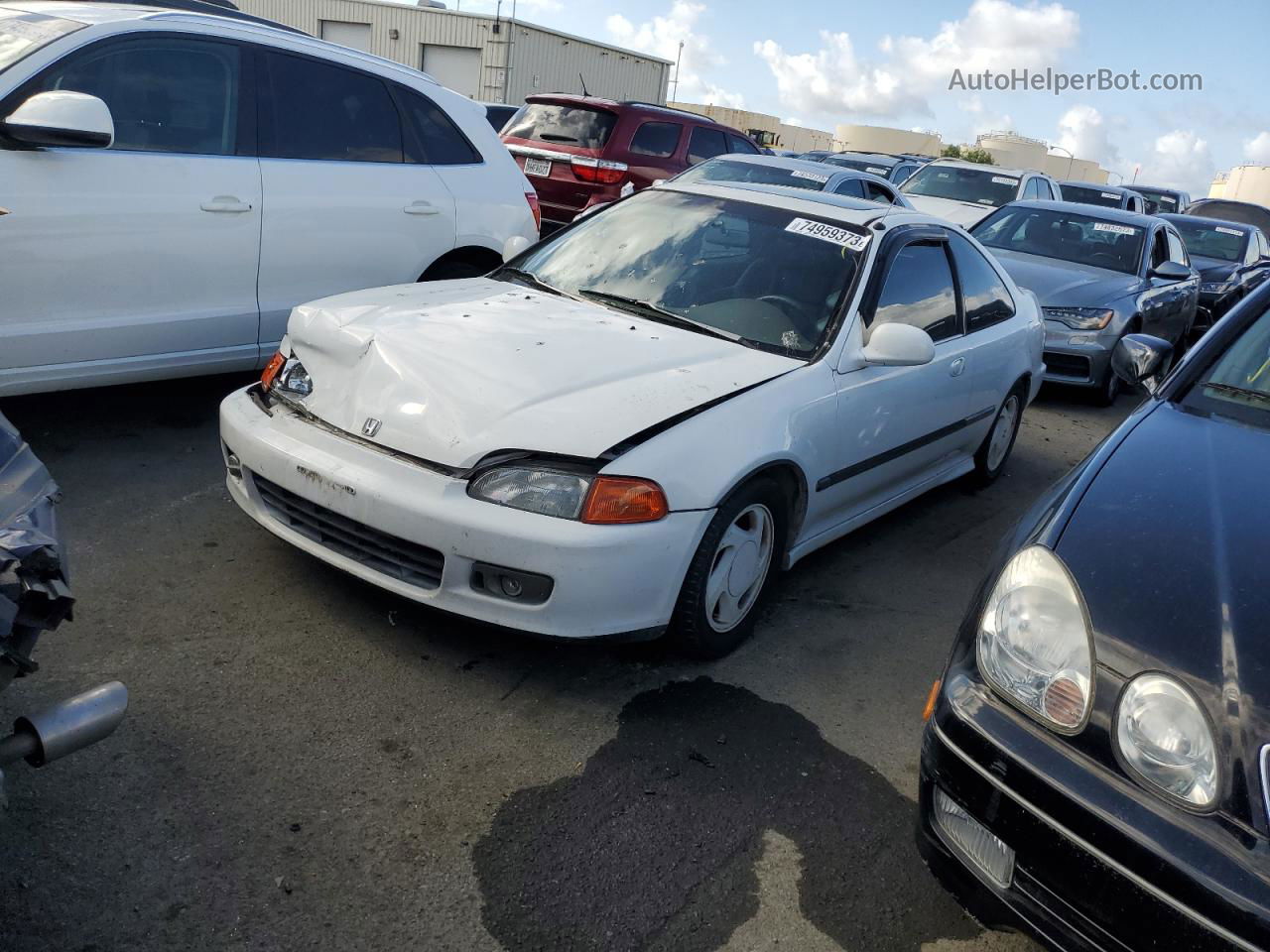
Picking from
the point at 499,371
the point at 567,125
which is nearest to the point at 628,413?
the point at 499,371

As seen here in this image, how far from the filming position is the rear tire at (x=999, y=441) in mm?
5574

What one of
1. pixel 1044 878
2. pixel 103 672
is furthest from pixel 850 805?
pixel 103 672

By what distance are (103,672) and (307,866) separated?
1029 millimetres

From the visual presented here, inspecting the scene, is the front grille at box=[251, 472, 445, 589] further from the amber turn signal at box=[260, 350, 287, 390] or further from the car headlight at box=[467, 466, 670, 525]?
the amber turn signal at box=[260, 350, 287, 390]

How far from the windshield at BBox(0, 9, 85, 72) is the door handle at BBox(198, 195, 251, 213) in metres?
0.81

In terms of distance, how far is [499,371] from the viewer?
334 centimetres

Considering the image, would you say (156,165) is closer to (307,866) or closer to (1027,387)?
(307,866)

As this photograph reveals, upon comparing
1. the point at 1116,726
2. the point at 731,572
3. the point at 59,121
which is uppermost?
the point at 59,121

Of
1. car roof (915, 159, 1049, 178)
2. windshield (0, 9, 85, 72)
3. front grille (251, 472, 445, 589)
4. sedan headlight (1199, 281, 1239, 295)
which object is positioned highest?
windshield (0, 9, 85, 72)

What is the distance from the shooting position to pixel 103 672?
9.89 ft

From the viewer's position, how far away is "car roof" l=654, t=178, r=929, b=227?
446 cm

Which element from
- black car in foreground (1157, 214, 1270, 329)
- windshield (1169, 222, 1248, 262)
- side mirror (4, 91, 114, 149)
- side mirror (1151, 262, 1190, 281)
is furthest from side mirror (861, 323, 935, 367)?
windshield (1169, 222, 1248, 262)

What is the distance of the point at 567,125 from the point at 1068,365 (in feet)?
18.1

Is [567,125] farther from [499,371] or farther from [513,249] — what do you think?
[499,371]
